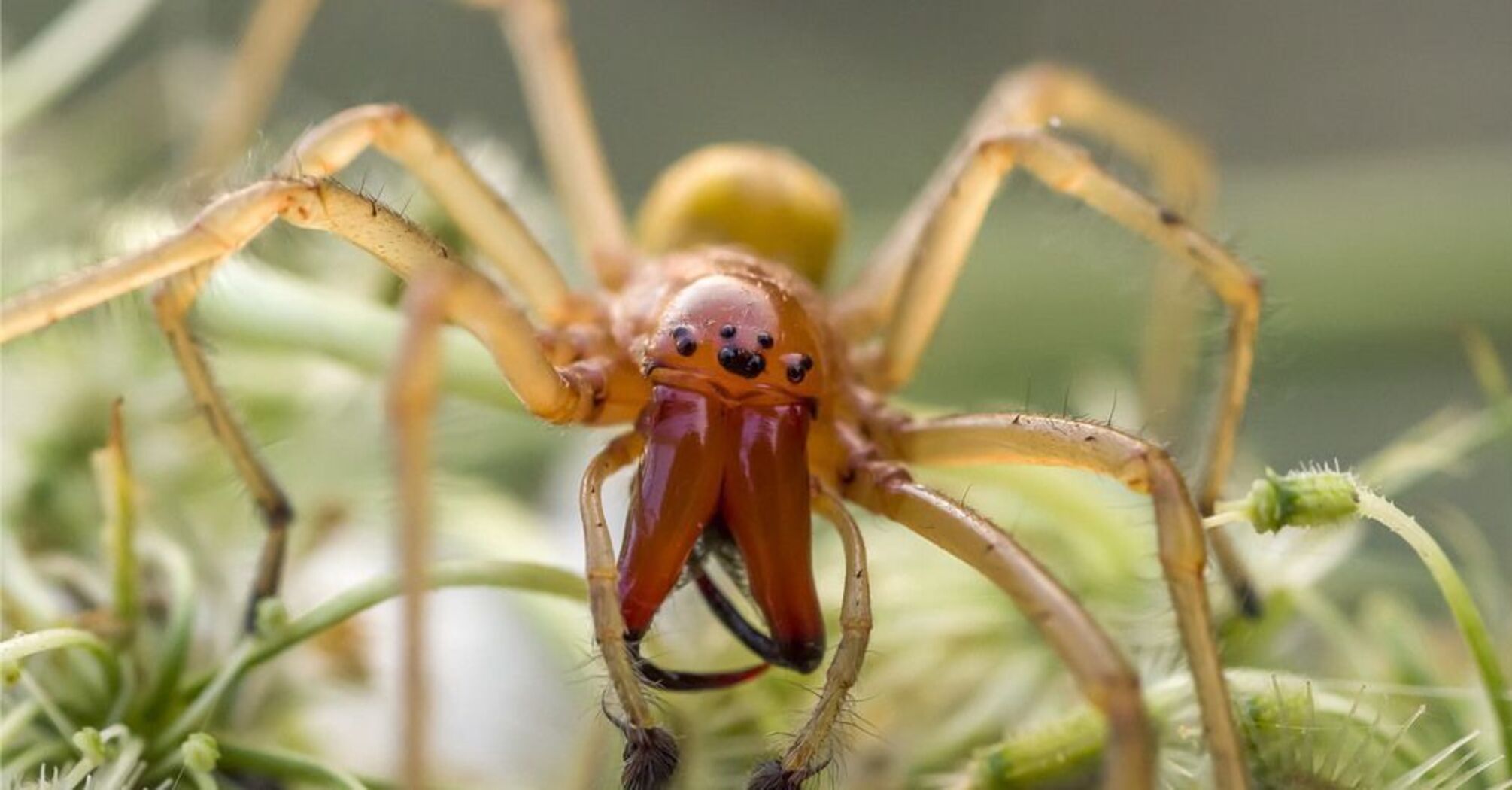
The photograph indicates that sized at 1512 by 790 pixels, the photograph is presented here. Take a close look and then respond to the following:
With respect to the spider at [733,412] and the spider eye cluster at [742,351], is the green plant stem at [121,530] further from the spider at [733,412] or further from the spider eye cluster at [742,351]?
the spider eye cluster at [742,351]

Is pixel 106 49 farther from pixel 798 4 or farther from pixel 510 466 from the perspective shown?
pixel 798 4

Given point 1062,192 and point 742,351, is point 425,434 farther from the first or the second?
point 1062,192

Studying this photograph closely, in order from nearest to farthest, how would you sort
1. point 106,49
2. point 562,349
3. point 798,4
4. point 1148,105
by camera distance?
point 562,349 < point 106,49 < point 1148,105 < point 798,4

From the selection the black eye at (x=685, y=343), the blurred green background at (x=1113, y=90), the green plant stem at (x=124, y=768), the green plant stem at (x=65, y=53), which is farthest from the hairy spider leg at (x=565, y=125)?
the green plant stem at (x=124, y=768)

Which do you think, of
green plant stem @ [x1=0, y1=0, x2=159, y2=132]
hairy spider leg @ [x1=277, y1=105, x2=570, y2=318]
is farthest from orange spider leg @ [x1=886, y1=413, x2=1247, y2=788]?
green plant stem @ [x1=0, y1=0, x2=159, y2=132]

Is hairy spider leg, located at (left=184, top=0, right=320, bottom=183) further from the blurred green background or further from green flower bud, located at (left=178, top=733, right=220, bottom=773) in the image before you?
green flower bud, located at (left=178, top=733, right=220, bottom=773)

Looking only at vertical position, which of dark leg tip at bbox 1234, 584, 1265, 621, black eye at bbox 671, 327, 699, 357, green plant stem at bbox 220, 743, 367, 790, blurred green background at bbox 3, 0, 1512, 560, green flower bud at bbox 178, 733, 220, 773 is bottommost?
green flower bud at bbox 178, 733, 220, 773

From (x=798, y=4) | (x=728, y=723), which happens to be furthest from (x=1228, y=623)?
(x=798, y=4)
